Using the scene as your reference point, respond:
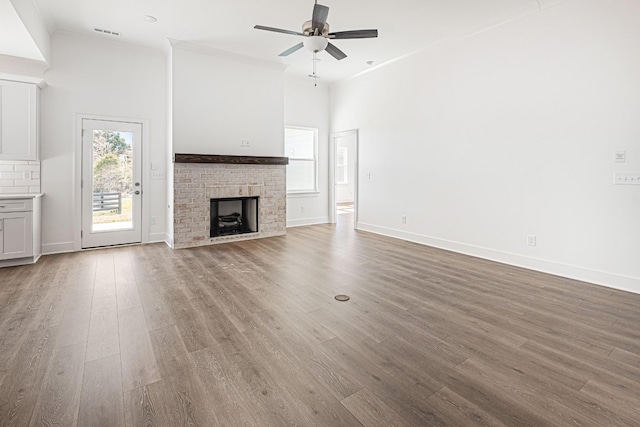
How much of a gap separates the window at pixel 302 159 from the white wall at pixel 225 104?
1.10 m

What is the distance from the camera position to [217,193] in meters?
5.85

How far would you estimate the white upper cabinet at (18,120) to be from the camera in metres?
4.48

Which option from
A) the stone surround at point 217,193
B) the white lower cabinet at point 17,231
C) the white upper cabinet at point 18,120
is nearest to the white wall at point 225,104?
the stone surround at point 217,193

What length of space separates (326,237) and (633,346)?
4569mm

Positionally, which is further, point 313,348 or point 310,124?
point 310,124

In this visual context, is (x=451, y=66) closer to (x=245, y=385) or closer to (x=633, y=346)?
(x=633, y=346)

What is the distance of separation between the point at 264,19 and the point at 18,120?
3.68 m

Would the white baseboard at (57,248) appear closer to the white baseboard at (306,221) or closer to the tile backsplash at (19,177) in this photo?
the tile backsplash at (19,177)

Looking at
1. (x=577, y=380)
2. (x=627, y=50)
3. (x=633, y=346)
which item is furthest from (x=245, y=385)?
(x=627, y=50)

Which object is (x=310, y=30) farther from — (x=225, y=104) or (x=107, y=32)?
(x=107, y=32)

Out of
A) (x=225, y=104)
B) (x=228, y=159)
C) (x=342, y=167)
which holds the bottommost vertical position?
(x=228, y=159)

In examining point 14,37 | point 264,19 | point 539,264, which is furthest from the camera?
point 264,19

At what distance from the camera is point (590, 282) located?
3.77 meters

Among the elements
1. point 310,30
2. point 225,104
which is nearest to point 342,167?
point 225,104
